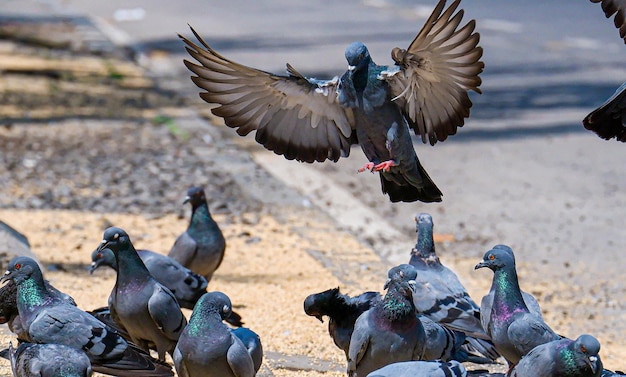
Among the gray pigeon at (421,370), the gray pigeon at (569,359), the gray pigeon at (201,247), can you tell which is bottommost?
the gray pigeon at (201,247)

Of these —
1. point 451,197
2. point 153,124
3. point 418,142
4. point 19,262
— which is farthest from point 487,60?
Result: point 19,262

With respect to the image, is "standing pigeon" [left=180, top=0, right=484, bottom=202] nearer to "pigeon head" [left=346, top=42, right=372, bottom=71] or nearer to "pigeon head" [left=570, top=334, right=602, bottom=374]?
"pigeon head" [left=346, top=42, right=372, bottom=71]

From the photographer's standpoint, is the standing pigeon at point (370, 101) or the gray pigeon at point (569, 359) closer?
the gray pigeon at point (569, 359)

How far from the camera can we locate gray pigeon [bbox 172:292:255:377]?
178 inches

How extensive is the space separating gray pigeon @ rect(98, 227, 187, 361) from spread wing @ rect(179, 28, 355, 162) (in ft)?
3.03

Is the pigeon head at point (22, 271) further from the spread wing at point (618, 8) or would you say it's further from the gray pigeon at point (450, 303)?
the spread wing at point (618, 8)

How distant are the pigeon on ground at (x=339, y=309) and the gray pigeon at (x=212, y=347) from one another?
0.62m

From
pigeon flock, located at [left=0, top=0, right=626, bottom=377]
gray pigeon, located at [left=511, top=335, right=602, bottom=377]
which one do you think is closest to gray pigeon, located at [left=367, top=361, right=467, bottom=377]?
pigeon flock, located at [left=0, top=0, right=626, bottom=377]

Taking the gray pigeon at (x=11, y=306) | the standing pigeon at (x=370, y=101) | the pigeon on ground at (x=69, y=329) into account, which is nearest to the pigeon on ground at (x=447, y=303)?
the standing pigeon at (x=370, y=101)

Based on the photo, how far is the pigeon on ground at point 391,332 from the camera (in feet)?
15.2

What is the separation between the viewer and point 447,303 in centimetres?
561

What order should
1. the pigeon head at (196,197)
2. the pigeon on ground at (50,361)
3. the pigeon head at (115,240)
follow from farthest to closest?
the pigeon head at (196,197), the pigeon head at (115,240), the pigeon on ground at (50,361)

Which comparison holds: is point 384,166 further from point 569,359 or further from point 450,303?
point 450,303

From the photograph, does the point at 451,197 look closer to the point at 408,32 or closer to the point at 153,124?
the point at 153,124
